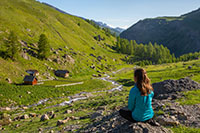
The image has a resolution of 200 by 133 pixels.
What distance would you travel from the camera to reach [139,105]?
291 inches

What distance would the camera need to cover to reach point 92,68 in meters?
108

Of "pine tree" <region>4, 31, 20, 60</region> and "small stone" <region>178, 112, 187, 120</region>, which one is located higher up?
"pine tree" <region>4, 31, 20, 60</region>

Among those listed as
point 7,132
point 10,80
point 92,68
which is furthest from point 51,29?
point 7,132

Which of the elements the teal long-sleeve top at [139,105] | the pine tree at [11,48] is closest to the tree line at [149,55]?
the pine tree at [11,48]

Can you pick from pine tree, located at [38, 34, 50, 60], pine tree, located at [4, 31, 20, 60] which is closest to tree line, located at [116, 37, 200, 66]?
pine tree, located at [38, 34, 50, 60]

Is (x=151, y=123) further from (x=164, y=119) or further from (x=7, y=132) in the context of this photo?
(x=7, y=132)

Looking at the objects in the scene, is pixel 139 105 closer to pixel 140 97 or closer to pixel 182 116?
pixel 140 97

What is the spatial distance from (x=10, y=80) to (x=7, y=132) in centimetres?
3601

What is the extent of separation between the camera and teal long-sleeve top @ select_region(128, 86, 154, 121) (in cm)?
725

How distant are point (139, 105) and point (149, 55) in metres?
177

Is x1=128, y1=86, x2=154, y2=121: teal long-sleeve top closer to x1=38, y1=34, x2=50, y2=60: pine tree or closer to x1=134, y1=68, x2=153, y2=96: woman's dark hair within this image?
x1=134, y1=68, x2=153, y2=96: woman's dark hair

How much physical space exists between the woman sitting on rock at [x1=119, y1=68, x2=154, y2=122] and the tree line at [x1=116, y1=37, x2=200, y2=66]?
146874 mm

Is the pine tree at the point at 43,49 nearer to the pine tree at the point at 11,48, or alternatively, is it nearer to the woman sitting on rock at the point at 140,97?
the pine tree at the point at 11,48

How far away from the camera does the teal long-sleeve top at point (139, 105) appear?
7.25 meters
